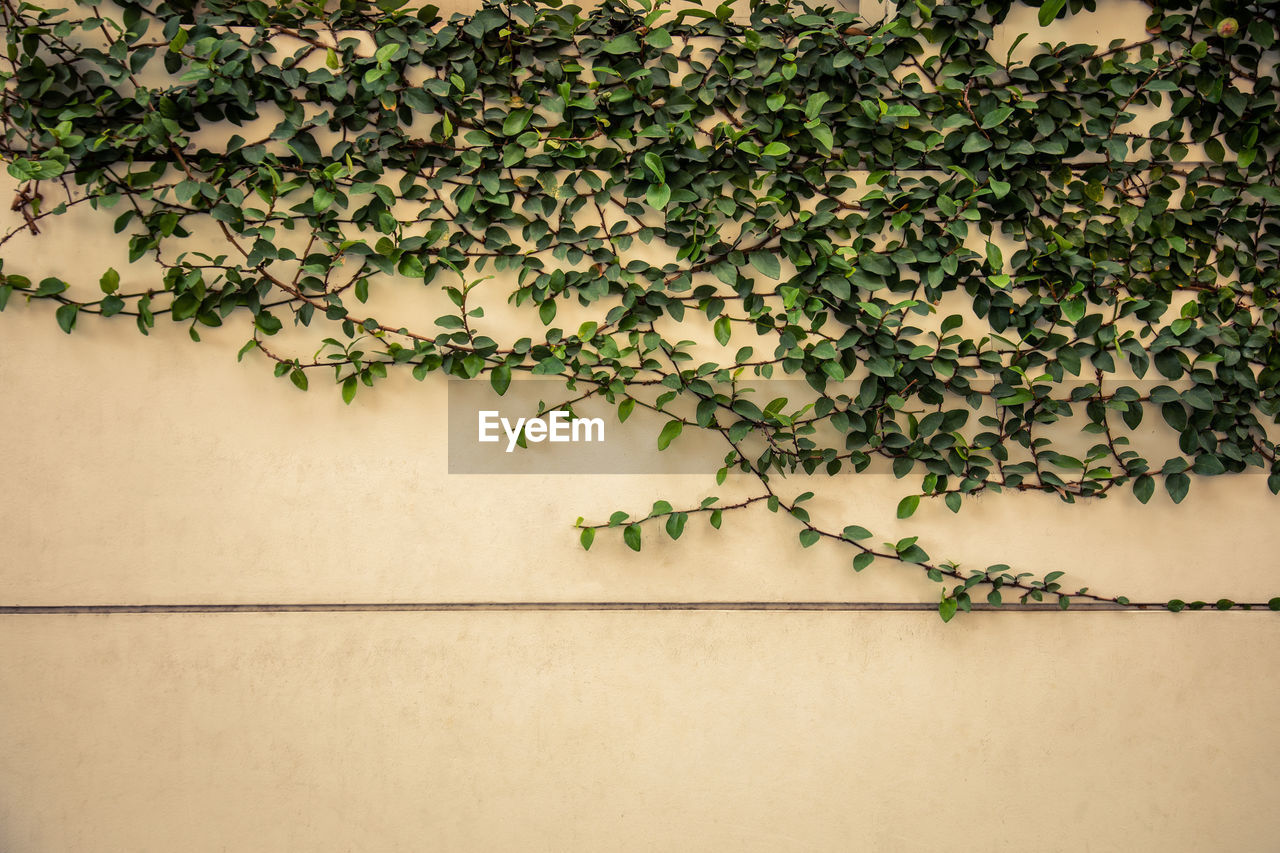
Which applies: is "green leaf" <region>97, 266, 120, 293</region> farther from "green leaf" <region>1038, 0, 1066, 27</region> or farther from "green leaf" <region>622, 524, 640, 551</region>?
"green leaf" <region>1038, 0, 1066, 27</region>

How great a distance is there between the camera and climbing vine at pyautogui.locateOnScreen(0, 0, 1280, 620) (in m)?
1.73

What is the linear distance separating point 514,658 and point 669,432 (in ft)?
2.31

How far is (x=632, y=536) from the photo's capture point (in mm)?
1782

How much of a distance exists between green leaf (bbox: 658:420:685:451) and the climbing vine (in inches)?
0.5

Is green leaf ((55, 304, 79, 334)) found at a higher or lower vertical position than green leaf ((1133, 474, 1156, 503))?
higher

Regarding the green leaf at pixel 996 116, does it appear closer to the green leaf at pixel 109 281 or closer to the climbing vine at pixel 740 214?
the climbing vine at pixel 740 214

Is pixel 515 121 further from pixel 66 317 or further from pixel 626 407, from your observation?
pixel 66 317

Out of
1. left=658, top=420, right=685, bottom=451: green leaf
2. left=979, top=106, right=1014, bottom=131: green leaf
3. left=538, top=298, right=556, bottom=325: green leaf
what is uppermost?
left=979, top=106, right=1014, bottom=131: green leaf

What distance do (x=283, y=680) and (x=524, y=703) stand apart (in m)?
0.62

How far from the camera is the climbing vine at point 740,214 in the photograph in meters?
1.73

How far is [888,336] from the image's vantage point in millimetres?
1764

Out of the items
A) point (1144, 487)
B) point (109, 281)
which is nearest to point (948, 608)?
point (1144, 487)

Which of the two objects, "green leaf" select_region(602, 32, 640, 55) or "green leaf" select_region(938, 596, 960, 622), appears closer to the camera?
"green leaf" select_region(602, 32, 640, 55)

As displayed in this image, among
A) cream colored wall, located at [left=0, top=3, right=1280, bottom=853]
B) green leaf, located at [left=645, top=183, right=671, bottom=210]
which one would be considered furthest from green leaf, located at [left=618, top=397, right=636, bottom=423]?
green leaf, located at [left=645, top=183, right=671, bottom=210]
